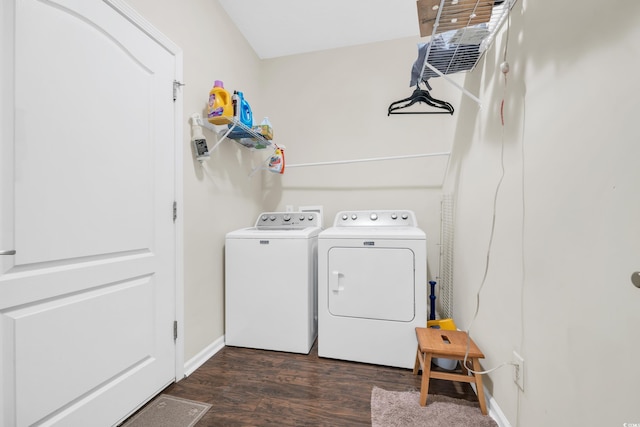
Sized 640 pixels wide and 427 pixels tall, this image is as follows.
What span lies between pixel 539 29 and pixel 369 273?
142cm

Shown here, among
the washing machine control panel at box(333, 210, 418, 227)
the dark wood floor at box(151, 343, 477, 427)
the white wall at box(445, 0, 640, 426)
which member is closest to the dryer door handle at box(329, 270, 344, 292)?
the dark wood floor at box(151, 343, 477, 427)

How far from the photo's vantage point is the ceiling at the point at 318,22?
203 centimetres

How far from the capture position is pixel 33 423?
2.92ft

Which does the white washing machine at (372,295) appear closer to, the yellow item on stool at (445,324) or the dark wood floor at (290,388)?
the dark wood floor at (290,388)

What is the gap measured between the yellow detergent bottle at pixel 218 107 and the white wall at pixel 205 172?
11 cm

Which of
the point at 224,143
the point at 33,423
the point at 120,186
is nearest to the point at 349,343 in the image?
the point at 33,423

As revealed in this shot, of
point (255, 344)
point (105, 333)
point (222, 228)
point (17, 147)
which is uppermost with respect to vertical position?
point (17, 147)

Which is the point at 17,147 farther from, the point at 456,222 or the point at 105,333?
the point at 456,222

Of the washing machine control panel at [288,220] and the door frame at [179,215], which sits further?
the washing machine control panel at [288,220]

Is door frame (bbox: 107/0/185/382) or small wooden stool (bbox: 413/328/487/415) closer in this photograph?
small wooden stool (bbox: 413/328/487/415)

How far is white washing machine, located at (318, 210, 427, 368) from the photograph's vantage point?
1.62 metres

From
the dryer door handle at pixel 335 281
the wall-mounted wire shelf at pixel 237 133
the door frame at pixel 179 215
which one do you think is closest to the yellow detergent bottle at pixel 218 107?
the wall-mounted wire shelf at pixel 237 133

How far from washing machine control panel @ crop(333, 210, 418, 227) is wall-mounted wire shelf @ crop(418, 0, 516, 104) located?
109 centimetres

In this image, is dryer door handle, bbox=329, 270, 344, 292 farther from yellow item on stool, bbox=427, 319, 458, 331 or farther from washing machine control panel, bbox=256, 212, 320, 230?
yellow item on stool, bbox=427, 319, 458, 331
